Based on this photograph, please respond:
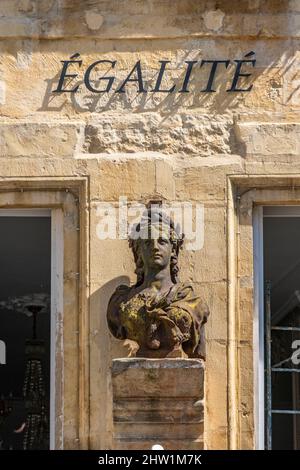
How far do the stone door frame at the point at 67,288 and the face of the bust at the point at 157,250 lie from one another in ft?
2.06

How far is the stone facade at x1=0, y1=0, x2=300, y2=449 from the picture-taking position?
1752 centimetres

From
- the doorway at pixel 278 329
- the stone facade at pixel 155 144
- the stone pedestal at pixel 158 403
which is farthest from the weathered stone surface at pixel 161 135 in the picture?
the stone pedestal at pixel 158 403

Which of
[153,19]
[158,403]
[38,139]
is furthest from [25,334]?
[153,19]

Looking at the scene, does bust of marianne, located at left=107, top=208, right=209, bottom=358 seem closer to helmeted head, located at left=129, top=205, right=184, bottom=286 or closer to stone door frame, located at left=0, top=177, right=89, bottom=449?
helmeted head, located at left=129, top=205, right=184, bottom=286

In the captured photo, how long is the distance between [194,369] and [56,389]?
4.33 feet

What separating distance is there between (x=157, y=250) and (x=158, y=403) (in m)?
1.08

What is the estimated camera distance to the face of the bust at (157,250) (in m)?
17.2

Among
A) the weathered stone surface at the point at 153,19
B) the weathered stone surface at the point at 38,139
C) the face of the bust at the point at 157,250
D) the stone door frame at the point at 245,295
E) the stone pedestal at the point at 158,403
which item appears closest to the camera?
the stone pedestal at the point at 158,403

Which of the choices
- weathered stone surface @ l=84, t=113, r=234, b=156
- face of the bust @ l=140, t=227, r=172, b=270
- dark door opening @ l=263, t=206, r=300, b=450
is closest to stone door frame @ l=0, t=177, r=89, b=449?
weathered stone surface @ l=84, t=113, r=234, b=156

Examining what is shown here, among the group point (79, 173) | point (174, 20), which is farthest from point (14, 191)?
point (174, 20)

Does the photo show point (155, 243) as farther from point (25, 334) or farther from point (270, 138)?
point (25, 334)

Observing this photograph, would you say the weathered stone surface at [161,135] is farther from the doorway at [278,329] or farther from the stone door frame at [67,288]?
the doorway at [278,329]

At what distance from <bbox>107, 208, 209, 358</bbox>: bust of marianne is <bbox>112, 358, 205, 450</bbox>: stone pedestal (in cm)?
17

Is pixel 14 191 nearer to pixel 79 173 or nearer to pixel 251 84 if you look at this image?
pixel 79 173
